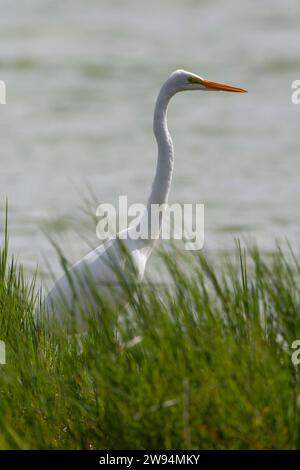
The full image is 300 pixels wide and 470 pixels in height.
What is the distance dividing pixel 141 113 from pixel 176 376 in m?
13.1

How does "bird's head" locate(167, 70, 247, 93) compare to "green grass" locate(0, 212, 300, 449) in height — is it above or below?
above

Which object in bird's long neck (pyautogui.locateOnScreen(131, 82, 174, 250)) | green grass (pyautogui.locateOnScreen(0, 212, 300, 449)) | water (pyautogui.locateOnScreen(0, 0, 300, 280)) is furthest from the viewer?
water (pyautogui.locateOnScreen(0, 0, 300, 280))

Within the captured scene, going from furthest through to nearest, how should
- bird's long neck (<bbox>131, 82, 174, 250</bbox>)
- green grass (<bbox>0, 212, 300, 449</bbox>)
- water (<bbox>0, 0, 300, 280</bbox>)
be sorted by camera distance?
water (<bbox>0, 0, 300, 280</bbox>)
bird's long neck (<bbox>131, 82, 174, 250</bbox>)
green grass (<bbox>0, 212, 300, 449</bbox>)

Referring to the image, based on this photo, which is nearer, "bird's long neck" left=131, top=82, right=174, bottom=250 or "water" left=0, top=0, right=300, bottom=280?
"bird's long neck" left=131, top=82, right=174, bottom=250

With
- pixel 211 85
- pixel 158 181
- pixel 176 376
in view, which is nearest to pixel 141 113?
pixel 211 85

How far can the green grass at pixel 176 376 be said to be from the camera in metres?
3.05

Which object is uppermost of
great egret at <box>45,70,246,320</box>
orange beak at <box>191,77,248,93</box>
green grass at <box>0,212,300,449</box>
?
orange beak at <box>191,77,248,93</box>

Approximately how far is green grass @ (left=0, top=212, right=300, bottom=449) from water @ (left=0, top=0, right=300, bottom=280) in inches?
146

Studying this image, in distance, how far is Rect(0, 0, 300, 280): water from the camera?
11.2 meters

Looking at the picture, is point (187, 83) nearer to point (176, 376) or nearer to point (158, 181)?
point (158, 181)

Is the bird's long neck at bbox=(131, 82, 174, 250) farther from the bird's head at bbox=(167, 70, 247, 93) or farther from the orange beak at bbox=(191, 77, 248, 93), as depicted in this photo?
the orange beak at bbox=(191, 77, 248, 93)

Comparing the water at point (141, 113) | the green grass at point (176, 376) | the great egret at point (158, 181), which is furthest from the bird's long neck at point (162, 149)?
the water at point (141, 113)

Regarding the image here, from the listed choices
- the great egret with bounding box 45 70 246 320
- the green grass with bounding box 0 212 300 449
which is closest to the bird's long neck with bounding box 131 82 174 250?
the great egret with bounding box 45 70 246 320

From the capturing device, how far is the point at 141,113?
1593 centimetres
